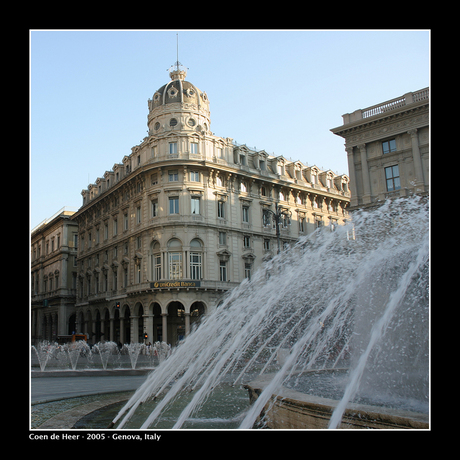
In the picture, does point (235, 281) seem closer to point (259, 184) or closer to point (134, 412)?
point (259, 184)

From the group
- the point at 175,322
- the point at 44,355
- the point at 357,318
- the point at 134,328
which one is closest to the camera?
the point at 357,318

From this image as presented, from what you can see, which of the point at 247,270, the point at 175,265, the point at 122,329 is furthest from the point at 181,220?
the point at 122,329

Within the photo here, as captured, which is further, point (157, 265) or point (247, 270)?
point (247, 270)

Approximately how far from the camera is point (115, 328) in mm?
48219

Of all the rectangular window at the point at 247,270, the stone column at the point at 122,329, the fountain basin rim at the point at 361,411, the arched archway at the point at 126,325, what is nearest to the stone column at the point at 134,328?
the stone column at the point at 122,329

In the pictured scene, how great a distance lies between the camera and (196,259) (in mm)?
41031

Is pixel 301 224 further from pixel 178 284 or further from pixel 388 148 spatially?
pixel 388 148

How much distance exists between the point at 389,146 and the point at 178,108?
70.4ft

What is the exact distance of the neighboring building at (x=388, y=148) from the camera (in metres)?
27.8

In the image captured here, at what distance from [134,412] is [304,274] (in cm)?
499

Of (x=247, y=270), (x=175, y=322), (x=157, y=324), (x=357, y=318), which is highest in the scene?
(x=247, y=270)

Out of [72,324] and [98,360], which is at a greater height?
[72,324]

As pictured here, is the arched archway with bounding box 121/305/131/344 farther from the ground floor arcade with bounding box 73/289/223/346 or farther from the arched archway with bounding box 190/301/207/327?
the arched archway with bounding box 190/301/207/327
